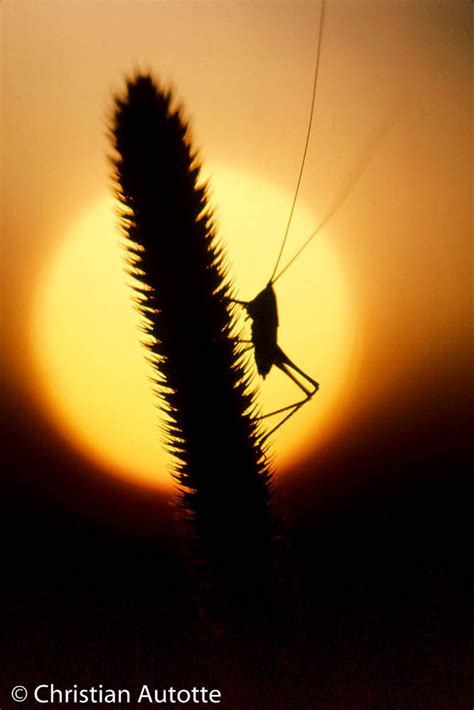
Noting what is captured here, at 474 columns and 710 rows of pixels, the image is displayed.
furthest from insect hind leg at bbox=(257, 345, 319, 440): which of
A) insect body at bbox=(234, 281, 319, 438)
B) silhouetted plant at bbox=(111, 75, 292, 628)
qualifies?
silhouetted plant at bbox=(111, 75, 292, 628)

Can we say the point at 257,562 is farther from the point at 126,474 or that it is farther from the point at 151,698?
the point at 126,474

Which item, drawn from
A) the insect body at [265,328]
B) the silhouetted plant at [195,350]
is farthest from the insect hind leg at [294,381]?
the silhouetted plant at [195,350]

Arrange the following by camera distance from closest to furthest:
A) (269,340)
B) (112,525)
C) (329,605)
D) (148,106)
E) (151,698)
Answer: (148,106), (269,340), (151,698), (329,605), (112,525)

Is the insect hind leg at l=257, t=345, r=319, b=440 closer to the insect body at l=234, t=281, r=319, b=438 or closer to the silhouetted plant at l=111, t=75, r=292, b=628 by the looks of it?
the insect body at l=234, t=281, r=319, b=438

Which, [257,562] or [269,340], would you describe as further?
[269,340]

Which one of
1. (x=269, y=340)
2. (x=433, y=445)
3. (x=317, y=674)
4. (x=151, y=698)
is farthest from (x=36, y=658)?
(x=433, y=445)

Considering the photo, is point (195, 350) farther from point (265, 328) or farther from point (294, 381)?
point (294, 381)

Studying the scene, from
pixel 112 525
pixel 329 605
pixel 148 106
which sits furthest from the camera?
pixel 112 525
